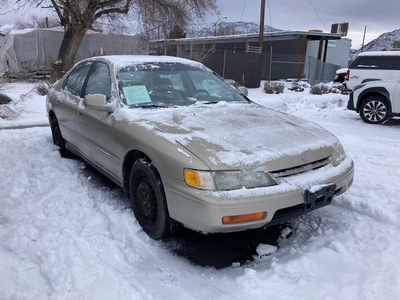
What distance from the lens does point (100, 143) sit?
373 centimetres

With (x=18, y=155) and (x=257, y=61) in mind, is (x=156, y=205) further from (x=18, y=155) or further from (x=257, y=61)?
(x=257, y=61)

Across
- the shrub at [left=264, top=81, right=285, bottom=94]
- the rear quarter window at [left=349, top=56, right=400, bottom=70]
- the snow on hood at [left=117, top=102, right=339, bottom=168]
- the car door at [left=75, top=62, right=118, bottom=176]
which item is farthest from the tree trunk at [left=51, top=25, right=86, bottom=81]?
the snow on hood at [left=117, top=102, right=339, bottom=168]

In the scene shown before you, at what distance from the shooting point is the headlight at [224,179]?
8.16 ft

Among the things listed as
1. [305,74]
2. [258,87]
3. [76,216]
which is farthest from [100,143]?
[305,74]

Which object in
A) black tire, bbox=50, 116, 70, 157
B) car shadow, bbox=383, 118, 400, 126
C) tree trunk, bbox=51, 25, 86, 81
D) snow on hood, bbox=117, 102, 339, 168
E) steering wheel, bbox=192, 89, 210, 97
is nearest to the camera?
snow on hood, bbox=117, 102, 339, 168

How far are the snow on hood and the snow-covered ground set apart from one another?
33.0 inches

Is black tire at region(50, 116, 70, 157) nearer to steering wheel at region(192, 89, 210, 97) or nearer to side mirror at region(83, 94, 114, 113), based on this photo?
side mirror at region(83, 94, 114, 113)

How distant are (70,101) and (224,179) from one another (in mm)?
2907

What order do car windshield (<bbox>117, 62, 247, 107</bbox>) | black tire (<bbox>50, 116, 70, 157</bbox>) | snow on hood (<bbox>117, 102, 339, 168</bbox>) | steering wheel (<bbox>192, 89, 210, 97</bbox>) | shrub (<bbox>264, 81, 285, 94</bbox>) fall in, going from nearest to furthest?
snow on hood (<bbox>117, 102, 339, 168</bbox>) < car windshield (<bbox>117, 62, 247, 107</bbox>) < steering wheel (<bbox>192, 89, 210, 97</bbox>) < black tire (<bbox>50, 116, 70, 157</bbox>) < shrub (<bbox>264, 81, 285, 94</bbox>)

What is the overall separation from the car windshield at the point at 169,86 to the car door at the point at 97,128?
0.80 feet

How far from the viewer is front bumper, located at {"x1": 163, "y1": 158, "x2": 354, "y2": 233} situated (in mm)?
2439

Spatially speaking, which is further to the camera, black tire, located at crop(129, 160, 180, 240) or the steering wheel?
the steering wheel

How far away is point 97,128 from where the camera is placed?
3.75 metres

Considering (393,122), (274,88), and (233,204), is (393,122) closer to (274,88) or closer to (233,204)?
(274,88)
